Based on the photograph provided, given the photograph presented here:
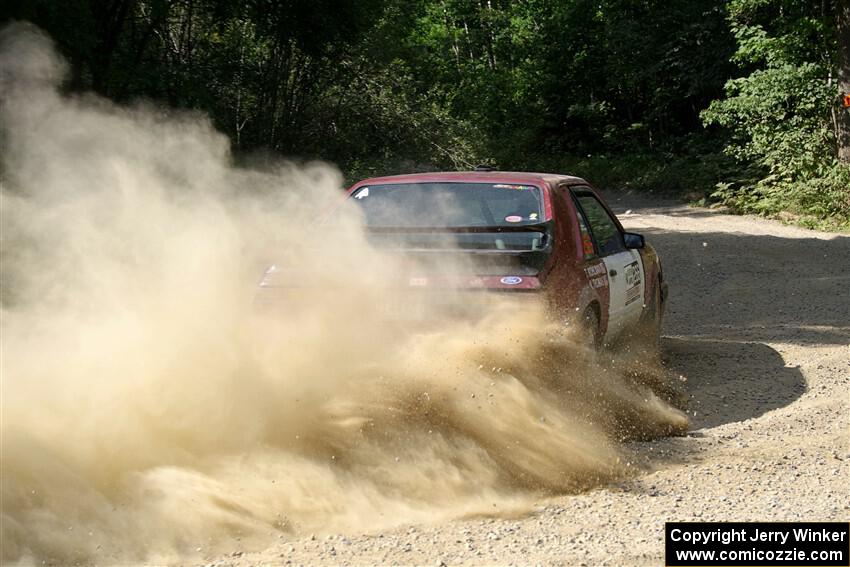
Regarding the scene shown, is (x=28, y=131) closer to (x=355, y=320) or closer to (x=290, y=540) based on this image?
(x=355, y=320)

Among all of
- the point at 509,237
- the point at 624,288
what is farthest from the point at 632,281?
the point at 509,237

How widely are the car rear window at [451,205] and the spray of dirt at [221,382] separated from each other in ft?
1.07

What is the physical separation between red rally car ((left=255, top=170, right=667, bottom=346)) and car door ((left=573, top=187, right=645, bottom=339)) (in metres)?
0.01

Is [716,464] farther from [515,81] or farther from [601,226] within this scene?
[515,81]

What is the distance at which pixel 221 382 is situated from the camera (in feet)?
17.8

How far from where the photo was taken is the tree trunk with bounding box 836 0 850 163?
78.3 feet

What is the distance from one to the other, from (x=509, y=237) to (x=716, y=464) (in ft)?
6.21

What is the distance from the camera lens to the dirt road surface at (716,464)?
451 cm

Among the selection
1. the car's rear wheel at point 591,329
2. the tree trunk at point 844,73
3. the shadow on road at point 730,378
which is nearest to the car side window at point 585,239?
the car's rear wheel at point 591,329

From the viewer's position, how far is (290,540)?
459 centimetres

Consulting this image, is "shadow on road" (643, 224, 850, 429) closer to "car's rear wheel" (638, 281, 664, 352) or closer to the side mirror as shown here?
"car's rear wheel" (638, 281, 664, 352)

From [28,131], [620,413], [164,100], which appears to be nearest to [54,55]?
[164,100]

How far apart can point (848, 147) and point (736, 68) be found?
1081 cm

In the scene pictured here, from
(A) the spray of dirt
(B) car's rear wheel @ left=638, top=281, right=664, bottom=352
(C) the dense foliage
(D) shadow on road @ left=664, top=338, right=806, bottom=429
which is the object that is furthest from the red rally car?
(C) the dense foliage
